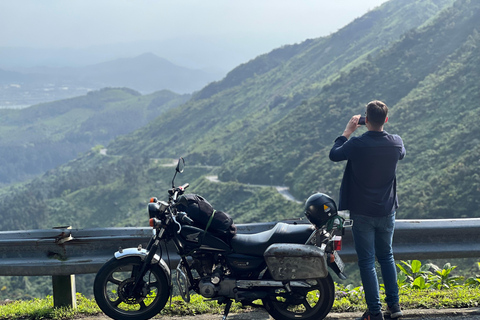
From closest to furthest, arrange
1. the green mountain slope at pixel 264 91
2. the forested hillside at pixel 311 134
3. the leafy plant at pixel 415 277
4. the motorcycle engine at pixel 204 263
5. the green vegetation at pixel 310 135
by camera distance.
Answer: the motorcycle engine at pixel 204 263 → the leafy plant at pixel 415 277 → the green vegetation at pixel 310 135 → the forested hillside at pixel 311 134 → the green mountain slope at pixel 264 91

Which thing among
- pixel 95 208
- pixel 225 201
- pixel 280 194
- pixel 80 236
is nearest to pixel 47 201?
pixel 95 208

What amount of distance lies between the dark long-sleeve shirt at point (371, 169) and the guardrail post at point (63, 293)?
2.81 metres

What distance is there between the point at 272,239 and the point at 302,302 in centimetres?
62

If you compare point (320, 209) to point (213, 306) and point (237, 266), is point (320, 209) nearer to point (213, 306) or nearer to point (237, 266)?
point (237, 266)

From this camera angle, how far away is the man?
4.70m

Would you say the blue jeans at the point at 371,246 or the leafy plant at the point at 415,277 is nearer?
the blue jeans at the point at 371,246

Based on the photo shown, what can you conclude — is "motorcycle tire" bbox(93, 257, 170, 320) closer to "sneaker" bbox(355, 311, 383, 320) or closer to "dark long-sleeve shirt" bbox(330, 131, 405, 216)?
"sneaker" bbox(355, 311, 383, 320)

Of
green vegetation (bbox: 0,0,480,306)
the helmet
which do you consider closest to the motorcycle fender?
the helmet

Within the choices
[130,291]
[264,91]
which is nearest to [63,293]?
[130,291]

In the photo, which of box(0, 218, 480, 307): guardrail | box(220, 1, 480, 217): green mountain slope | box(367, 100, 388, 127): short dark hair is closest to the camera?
box(367, 100, 388, 127): short dark hair

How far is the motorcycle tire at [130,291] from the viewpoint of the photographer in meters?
5.05

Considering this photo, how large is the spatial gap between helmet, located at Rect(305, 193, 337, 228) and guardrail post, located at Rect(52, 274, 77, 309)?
241 cm

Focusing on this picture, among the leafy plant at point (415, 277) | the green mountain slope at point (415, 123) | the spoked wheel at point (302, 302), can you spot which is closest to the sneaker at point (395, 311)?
the spoked wheel at point (302, 302)

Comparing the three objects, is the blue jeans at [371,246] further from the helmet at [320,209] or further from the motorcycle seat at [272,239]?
the motorcycle seat at [272,239]
